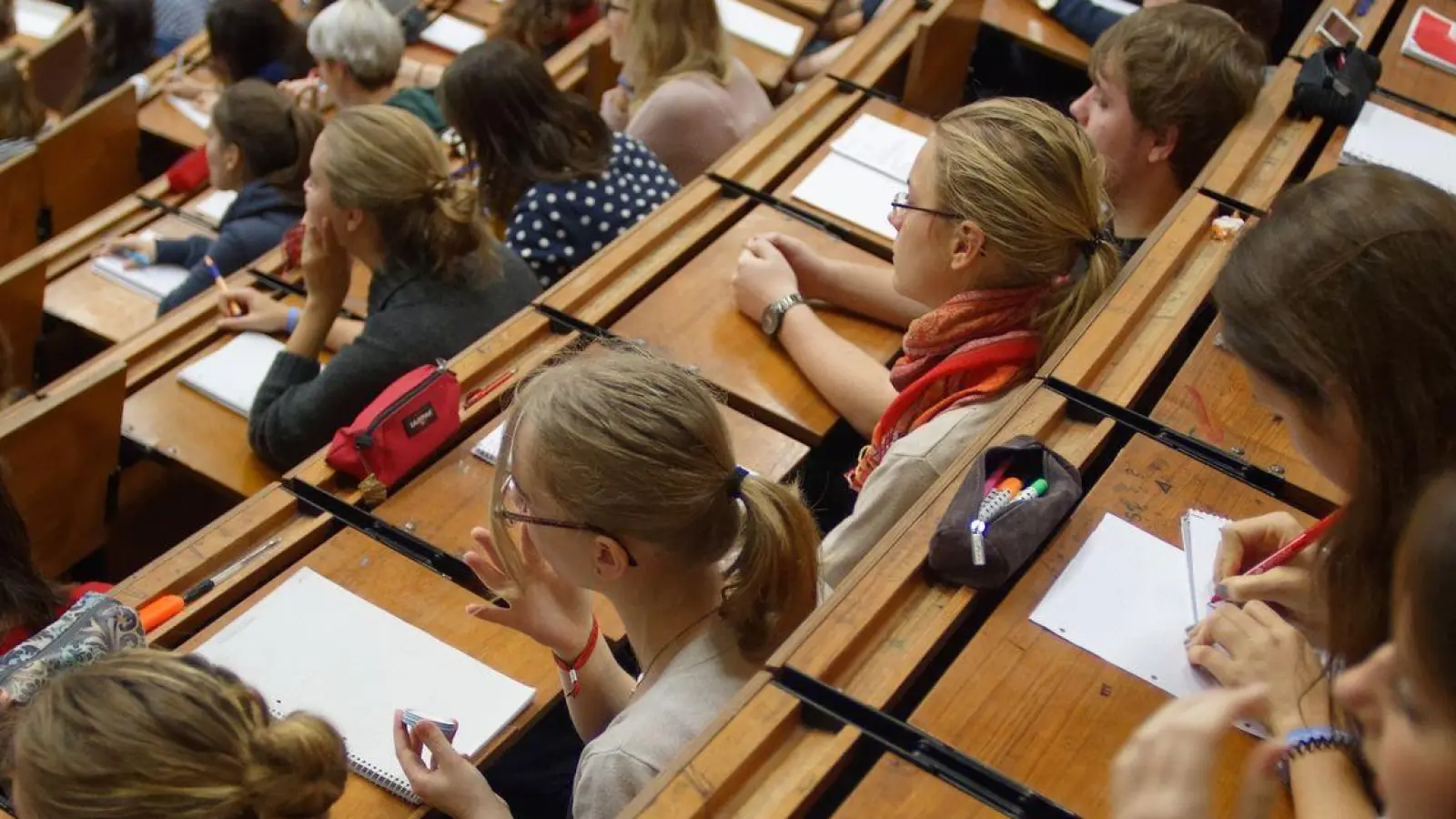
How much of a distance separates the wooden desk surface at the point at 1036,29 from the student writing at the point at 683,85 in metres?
0.81

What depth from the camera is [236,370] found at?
2.74 metres

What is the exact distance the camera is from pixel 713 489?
5.04ft

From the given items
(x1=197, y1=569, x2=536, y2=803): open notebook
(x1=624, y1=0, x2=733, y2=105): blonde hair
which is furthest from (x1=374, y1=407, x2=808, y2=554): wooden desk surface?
(x1=624, y1=0, x2=733, y2=105): blonde hair

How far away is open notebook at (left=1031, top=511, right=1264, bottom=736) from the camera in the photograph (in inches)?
60.9

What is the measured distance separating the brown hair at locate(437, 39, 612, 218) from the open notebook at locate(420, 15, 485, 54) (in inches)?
59.3

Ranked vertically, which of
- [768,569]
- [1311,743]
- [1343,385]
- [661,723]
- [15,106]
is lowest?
[15,106]

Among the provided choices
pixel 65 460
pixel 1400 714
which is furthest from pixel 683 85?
pixel 1400 714

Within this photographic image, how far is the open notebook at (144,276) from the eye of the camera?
3.33m

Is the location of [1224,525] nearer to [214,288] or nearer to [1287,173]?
[1287,173]

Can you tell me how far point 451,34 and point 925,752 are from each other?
3.57 metres

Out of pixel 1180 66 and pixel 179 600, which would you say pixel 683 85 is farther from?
pixel 179 600

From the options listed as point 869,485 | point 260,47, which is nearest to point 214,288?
point 260,47

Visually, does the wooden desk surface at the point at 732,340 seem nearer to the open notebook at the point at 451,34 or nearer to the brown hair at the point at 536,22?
the brown hair at the point at 536,22

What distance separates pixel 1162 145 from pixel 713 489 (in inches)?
54.9
